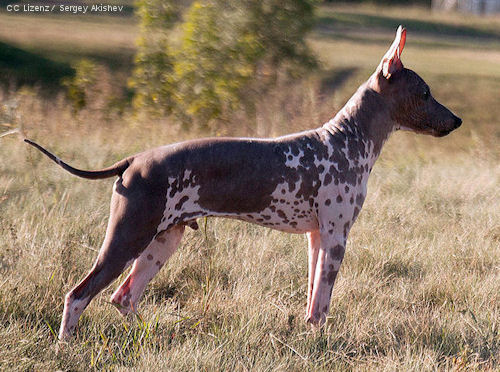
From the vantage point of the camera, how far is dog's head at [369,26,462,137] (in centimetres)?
450

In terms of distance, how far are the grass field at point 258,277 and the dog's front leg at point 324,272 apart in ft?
0.40

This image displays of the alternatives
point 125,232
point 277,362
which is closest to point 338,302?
point 277,362

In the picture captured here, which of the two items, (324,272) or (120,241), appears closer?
(120,241)

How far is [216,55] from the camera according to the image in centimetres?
1281

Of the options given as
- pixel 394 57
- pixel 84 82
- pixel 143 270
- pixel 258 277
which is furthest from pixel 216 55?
pixel 143 270

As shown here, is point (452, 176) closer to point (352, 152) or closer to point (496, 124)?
point (352, 152)

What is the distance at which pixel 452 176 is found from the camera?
8.90 metres

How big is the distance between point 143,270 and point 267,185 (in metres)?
1.02

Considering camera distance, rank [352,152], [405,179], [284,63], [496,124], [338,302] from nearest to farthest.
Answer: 1. [352,152]
2. [338,302]
3. [405,179]
4. [284,63]
5. [496,124]

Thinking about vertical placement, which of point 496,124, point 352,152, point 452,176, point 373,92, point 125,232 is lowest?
point 496,124

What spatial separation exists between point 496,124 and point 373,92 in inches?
884

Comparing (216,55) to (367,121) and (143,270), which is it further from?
(143,270)

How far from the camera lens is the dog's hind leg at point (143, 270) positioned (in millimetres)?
4449

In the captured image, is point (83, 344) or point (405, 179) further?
point (405, 179)
